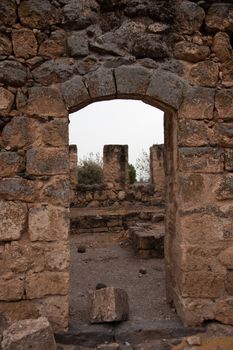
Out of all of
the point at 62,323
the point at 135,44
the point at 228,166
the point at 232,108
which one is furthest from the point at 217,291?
the point at 135,44

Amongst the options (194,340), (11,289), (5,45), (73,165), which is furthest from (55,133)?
(73,165)

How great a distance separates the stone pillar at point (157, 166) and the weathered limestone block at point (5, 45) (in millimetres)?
10387

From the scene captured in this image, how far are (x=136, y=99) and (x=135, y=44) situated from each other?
0.61m

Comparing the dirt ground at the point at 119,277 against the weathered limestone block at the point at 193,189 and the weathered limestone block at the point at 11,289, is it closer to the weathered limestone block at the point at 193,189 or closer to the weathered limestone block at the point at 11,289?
the weathered limestone block at the point at 11,289

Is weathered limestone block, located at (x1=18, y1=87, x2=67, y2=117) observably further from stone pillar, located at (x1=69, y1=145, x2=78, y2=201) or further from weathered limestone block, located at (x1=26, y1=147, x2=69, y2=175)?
stone pillar, located at (x1=69, y1=145, x2=78, y2=201)

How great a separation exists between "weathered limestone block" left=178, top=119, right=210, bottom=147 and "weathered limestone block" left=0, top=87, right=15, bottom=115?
183 centimetres

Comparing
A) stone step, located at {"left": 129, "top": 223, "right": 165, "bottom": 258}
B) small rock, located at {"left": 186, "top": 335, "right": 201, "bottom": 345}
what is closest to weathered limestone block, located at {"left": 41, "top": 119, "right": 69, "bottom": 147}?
small rock, located at {"left": 186, "top": 335, "right": 201, "bottom": 345}

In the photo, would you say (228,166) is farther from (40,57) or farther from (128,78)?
(40,57)

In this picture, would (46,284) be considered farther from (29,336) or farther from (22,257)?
(29,336)

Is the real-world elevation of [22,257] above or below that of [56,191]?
below

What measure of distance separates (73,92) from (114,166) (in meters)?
9.51

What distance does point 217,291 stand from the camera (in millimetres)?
4047

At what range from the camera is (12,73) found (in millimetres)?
3873

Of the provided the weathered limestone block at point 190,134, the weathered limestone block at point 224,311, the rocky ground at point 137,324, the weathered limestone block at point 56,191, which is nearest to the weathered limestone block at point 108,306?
the rocky ground at point 137,324
